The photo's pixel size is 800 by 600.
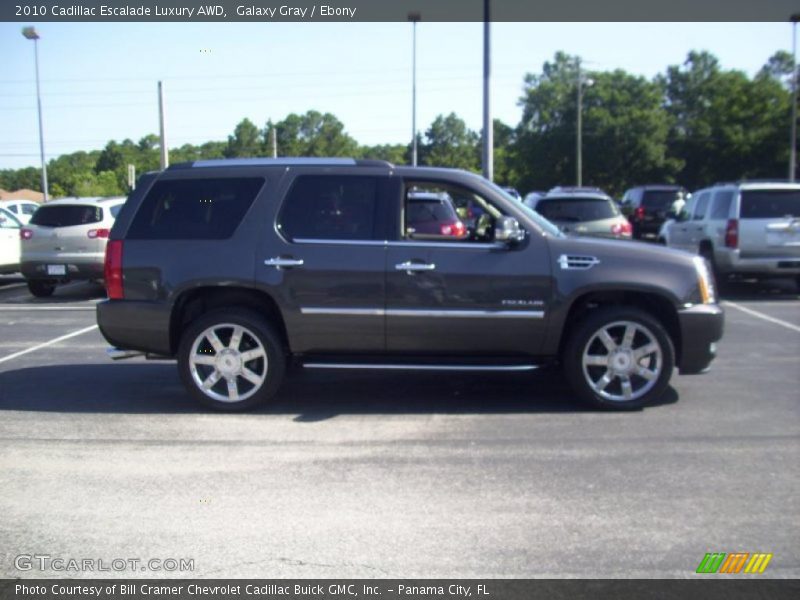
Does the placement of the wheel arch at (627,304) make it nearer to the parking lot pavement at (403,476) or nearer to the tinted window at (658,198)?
the parking lot pavement at (403,476)

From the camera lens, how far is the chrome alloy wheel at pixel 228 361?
6.98 meters

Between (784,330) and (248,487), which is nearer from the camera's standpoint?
(248,487)

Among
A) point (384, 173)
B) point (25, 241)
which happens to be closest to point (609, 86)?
point (25, 241)

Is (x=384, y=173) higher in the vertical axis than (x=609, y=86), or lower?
lower

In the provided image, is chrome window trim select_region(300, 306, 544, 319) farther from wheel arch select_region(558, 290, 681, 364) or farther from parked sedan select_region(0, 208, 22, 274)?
parked sedan select_region(0, 208, 22, 274)

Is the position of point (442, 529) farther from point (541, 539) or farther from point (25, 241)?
point (25, 241)

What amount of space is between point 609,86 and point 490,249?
237 ft

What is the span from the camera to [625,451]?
5.96 meters

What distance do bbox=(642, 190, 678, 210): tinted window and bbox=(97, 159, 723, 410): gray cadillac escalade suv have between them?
22.4 metres

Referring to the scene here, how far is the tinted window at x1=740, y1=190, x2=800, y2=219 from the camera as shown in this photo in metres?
14.0

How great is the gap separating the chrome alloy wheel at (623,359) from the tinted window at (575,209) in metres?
9.06

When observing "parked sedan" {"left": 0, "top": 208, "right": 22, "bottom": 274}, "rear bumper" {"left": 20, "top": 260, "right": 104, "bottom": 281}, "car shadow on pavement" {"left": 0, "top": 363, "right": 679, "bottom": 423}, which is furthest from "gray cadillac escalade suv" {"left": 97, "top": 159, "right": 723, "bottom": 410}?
"parked sedan" {"left": 0, "top": 208, "right": 22, "bottom": 274}

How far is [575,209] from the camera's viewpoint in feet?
52.7
